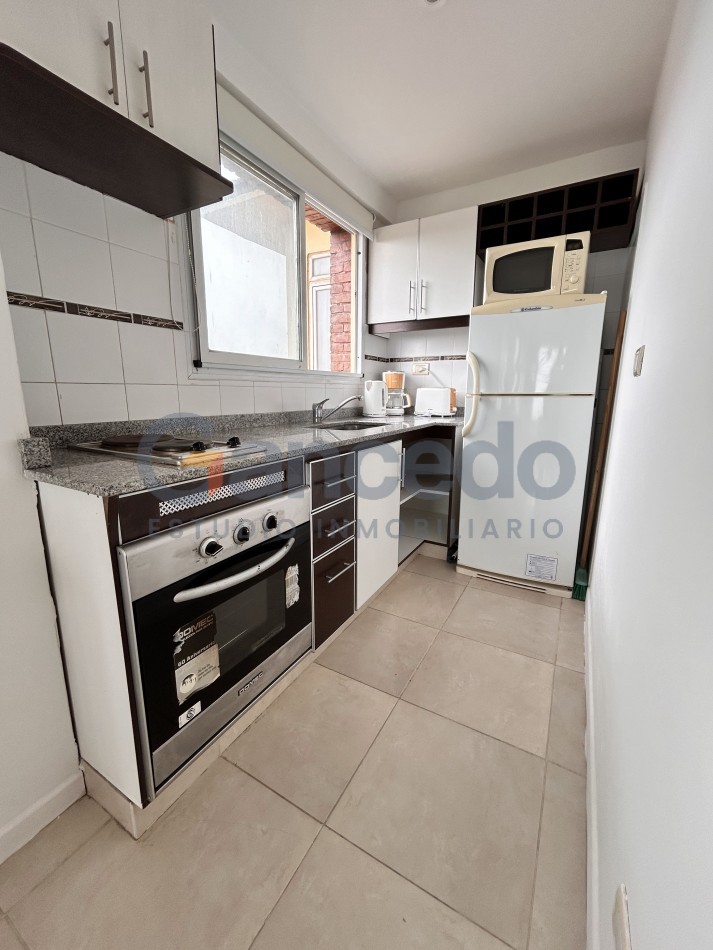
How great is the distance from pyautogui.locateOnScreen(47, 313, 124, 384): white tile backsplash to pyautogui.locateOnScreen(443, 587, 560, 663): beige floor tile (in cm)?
182

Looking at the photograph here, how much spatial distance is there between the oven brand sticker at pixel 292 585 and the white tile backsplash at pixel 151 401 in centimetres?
81

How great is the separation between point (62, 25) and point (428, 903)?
217 centimetres

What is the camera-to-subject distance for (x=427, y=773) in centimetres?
118

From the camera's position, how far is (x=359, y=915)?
0.86m

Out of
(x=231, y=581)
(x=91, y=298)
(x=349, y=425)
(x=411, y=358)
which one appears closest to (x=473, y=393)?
(x=349, y=425)

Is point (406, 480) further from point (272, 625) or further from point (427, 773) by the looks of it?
point (427, 773)

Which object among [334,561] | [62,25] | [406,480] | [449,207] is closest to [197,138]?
[62,25]

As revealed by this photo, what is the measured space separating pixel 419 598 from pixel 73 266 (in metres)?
2.09

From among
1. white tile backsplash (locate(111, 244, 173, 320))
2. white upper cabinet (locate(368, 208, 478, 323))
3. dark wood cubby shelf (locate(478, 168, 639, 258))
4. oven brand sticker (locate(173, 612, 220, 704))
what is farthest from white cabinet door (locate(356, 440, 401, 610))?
dark wood cubby shelf (locate(478, 168, 639, 258))

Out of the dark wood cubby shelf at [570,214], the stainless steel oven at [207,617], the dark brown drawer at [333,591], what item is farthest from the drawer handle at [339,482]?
the dark wood cubby shelf at [570,214]

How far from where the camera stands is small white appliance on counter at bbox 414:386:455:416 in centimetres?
273

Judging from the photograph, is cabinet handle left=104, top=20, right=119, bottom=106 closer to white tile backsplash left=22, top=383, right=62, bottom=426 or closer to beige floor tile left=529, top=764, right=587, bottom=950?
white tile backsplash left=22, top=383, right=62, bottom=426

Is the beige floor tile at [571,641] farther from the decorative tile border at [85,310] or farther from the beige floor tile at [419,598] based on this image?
the decorative tile border at [85,310]

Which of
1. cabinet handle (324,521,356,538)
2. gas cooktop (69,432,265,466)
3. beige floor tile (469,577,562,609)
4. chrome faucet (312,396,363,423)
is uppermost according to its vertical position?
chrome faucet (312,396,363,423)
